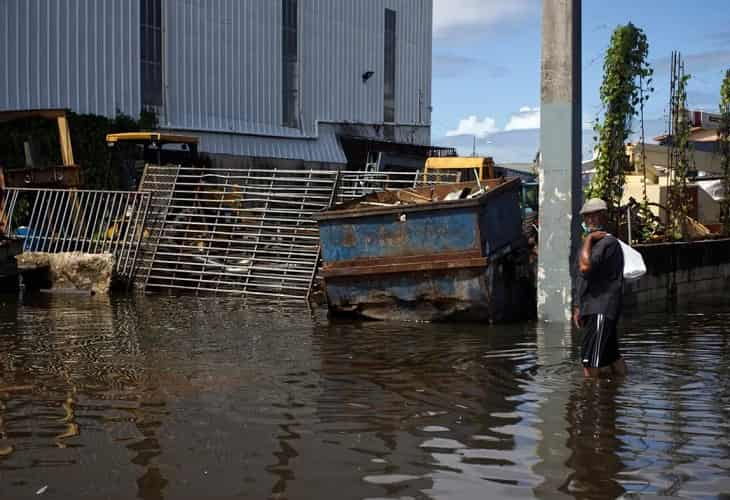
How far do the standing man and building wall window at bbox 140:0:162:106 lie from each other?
20.2 metres

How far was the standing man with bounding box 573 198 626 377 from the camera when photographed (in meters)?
8.52

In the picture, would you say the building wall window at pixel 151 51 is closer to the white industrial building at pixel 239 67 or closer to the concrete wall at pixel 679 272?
the white industrial building at pixel 239 67

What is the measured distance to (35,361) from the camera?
9656mm

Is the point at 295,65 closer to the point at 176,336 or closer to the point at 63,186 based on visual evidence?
the point at 63,186

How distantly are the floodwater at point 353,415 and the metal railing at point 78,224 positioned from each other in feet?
17.6

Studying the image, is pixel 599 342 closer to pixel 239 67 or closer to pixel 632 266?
pixel 632 266

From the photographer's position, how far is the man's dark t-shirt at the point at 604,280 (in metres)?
8.51

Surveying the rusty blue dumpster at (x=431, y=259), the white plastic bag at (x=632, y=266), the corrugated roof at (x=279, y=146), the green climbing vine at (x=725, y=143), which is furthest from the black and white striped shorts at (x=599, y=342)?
the corrugated roof at (x=279, y=146)

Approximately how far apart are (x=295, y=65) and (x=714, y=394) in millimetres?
25772

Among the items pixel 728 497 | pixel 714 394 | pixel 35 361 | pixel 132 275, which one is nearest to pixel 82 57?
pixel 132 275

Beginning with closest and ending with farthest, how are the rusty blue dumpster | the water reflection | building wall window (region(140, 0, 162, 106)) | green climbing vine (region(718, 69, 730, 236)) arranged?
the water reflection, the rusty blue dumpster, green climbing vine (region(718, 69, 730, 236)), building wall window (region(140, 0, 162, 106))

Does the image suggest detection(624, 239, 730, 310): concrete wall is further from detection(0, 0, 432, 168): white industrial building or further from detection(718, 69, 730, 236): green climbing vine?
detection(0, 0, 432, 168): white industrial building

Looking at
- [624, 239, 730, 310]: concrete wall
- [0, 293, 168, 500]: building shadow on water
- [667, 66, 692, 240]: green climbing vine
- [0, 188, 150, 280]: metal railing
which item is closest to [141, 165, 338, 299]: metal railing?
[0, 188, 150, 280]: metal railing

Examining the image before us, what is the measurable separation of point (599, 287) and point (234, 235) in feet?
31.5
